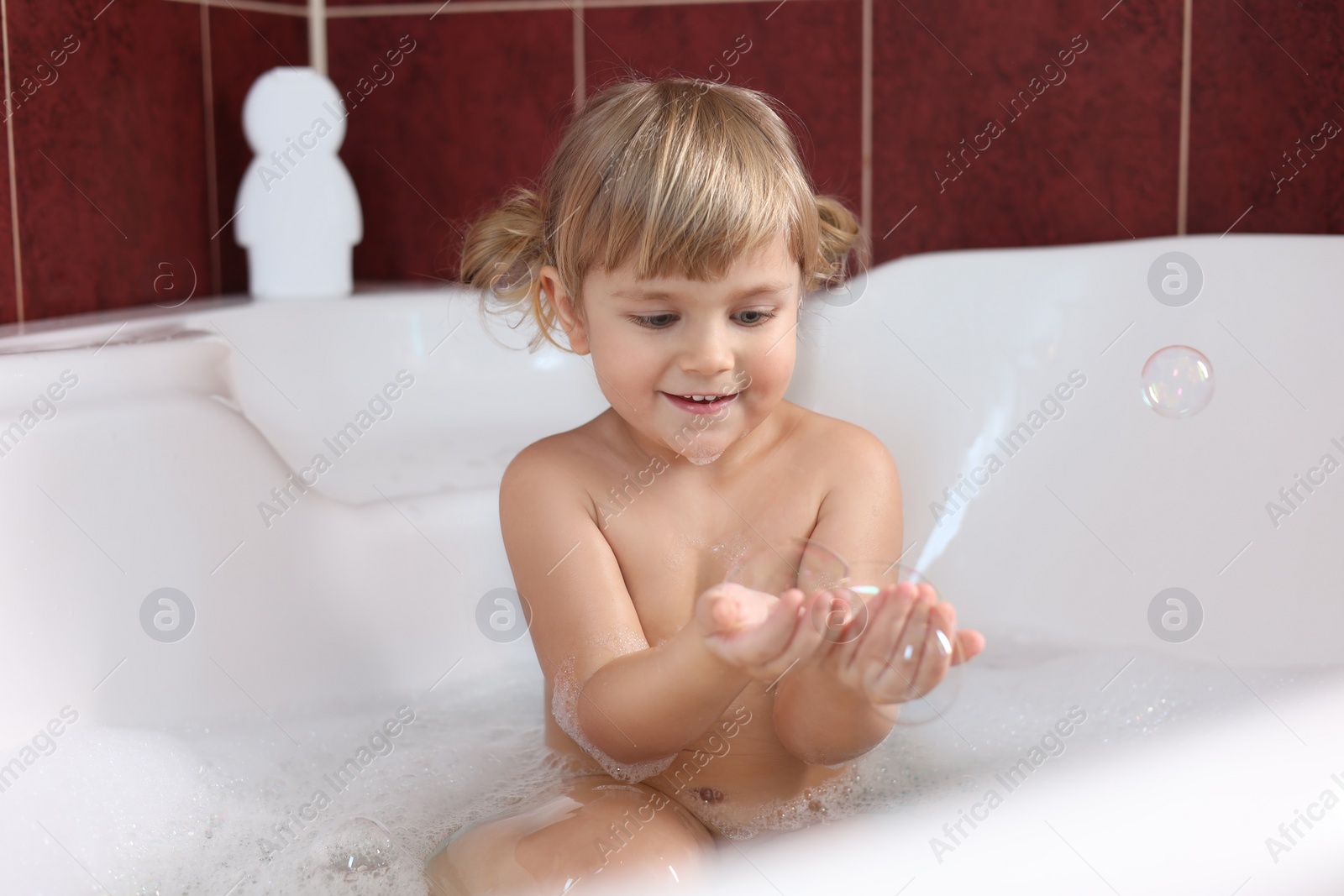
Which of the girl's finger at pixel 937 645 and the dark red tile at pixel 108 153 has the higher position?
the dark red tile at pixel 108 153

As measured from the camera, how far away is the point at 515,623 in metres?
1.28

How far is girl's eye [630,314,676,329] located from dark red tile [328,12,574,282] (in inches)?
41.9

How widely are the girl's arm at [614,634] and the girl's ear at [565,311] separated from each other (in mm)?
98

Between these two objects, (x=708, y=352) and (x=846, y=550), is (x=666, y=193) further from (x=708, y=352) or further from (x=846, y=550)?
(x=846, y=550)

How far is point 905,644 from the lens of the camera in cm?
61

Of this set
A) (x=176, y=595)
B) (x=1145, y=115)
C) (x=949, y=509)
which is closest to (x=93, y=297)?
(x=176, y=595)

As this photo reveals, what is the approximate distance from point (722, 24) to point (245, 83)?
69cm

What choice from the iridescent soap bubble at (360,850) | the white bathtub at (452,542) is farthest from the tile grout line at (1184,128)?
the iridescent soap bubble at (360,850)

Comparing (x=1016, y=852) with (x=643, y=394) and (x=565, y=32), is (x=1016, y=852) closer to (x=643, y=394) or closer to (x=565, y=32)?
(x=643, y=394)

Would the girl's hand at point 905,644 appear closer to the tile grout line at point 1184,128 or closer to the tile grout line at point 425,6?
the tile grout line at point 1184,128

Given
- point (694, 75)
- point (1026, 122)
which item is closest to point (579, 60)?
point (694, 75)

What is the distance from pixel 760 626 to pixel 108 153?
1.21m

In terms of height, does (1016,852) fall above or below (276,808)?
above

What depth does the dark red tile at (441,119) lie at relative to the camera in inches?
72.4
